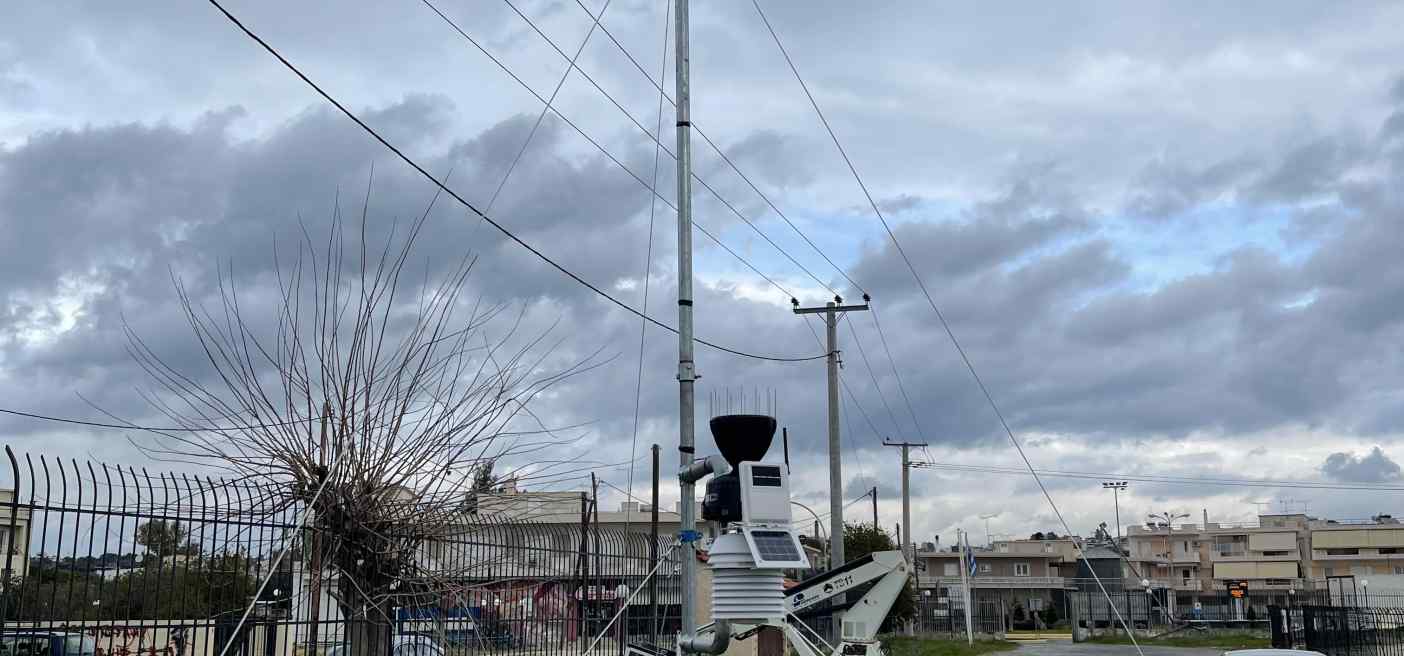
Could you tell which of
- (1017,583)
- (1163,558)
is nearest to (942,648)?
(1017,583)

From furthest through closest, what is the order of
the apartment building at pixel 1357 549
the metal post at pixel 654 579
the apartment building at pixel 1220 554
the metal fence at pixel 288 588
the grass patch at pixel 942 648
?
the apartment building at pixel 1220 554 < the apartment building at pixel 1357 549 < the grass patch at pixel 942 648 < the metal post at pixel 654 579 < the metal fence at pixel 288 588

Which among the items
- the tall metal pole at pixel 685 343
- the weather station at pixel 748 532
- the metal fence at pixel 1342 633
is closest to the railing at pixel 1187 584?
the metal fence at pixel 1342 633

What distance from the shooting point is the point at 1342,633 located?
26.3 m

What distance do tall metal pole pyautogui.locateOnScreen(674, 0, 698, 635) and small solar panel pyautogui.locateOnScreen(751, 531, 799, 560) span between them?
2.25 feet

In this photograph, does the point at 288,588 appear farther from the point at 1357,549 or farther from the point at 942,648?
the point at 1357,549

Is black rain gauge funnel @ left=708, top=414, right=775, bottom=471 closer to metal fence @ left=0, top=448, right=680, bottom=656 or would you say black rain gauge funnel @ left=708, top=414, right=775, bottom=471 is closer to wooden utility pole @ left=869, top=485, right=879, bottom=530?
metal fence @ left=0, top=448, right=680, bottom=656

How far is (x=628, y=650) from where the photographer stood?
39.9 feet

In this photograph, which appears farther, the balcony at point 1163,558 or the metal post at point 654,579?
the balcony at point 1163,558

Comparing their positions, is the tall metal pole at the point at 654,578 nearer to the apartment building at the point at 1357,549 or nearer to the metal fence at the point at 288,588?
the metal fence at the point at 288,588

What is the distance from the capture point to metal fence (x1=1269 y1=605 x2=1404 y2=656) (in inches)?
1043

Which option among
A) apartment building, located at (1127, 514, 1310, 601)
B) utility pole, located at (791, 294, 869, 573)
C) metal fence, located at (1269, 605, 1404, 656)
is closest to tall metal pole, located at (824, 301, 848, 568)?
utility pole, located at (791, 294, 869, 573)

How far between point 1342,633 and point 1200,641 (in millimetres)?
18842

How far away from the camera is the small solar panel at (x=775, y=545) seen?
11695mm

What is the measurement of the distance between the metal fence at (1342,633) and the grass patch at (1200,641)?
271 inches
